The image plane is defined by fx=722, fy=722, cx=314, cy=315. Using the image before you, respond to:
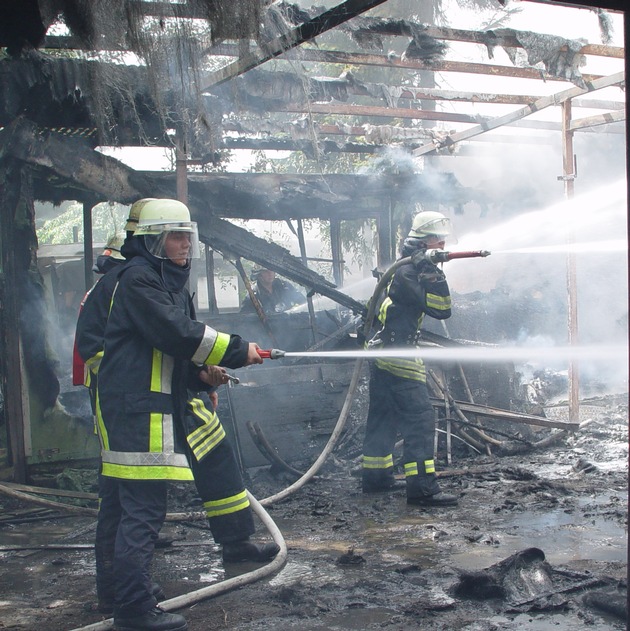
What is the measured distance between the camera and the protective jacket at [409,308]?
6262 millimetres

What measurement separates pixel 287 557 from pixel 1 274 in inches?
164

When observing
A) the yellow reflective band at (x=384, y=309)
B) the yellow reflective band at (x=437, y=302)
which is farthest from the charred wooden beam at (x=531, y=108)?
the yellow reflective band at (x=384, y=309)

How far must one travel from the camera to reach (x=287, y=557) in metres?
4.70

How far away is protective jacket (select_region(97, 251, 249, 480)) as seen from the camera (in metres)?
3.66

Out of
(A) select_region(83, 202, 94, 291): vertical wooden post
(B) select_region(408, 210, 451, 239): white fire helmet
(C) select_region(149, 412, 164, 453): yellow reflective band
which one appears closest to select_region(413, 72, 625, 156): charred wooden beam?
(B) select_region(408, 210, 451, 239): white fire helmet

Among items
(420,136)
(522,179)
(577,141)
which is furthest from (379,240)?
(577,141)

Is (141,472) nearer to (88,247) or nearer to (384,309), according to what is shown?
(384,309)

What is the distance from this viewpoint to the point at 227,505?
4.37 meters

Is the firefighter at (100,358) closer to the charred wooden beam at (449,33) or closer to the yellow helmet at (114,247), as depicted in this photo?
the yellow helmet at (114,247)

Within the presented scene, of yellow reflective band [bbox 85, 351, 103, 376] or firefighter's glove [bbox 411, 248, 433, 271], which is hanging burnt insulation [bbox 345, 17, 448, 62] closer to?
firefighter's glove [bbox 411, 248, 433, 271]

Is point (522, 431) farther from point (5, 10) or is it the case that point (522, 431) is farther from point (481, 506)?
point (5, 10)

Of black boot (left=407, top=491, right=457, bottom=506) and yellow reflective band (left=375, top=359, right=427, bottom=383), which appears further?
yellow reflective band (left=375, top=359, right=427, bottom=383)

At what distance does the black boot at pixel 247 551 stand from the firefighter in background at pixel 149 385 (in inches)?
32.1

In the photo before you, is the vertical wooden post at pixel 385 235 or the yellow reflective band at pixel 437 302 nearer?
the yellow reflective band at pixel 437 302
